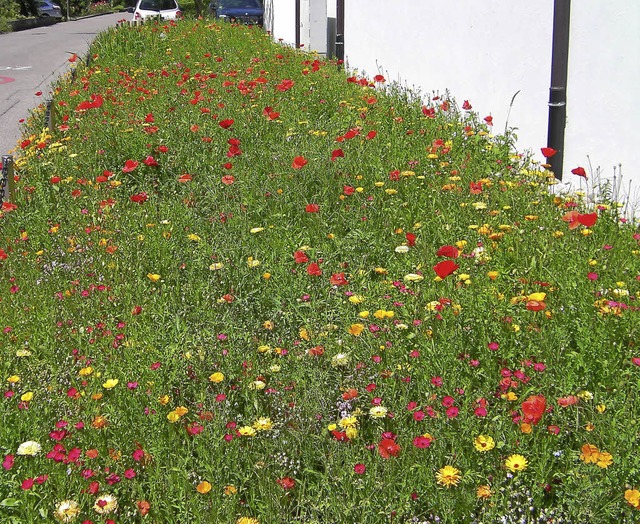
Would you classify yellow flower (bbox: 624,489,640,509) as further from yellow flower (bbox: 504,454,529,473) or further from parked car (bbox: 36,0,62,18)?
parked car (bbox: 36,0,62,18)

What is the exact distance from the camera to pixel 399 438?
8.20 ft

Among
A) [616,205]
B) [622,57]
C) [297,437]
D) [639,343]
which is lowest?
[297,437]

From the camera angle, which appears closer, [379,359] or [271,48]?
[379,359]

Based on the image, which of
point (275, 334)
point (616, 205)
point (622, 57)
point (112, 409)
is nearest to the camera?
point (112, 409)

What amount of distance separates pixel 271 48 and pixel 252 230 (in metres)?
10.3

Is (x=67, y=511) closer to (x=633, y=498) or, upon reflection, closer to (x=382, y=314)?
(x=382, y=314)

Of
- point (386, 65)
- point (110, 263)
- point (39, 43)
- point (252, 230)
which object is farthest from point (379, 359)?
point (39, 43)

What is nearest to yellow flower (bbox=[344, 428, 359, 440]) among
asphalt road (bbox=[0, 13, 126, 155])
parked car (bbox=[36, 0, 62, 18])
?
asphalt road (bbox=[0, 13, 126, 155])

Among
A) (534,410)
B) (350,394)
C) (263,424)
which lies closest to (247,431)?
(263,424)

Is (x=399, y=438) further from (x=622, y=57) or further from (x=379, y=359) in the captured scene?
(x=622, y=57)

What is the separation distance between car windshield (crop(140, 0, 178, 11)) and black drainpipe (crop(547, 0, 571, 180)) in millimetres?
20770

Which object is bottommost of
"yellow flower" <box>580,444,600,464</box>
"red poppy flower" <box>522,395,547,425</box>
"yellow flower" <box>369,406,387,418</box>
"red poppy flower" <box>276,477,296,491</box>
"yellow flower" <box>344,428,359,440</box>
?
"red poppy flower" <box>276,477,296,491</box>

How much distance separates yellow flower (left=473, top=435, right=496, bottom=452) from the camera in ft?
7.55

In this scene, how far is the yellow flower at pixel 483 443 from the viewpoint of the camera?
7.55 feet
